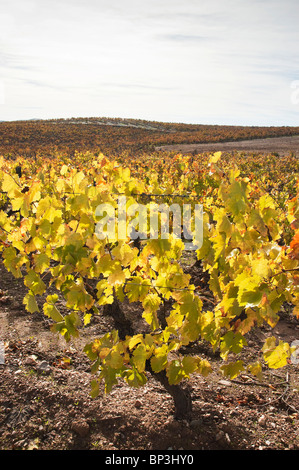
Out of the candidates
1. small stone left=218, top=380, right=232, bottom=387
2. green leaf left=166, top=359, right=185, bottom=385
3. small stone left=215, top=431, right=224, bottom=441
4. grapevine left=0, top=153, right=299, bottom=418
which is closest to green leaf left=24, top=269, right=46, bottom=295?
grapevine left=0, top=153, right=299, bottom=418

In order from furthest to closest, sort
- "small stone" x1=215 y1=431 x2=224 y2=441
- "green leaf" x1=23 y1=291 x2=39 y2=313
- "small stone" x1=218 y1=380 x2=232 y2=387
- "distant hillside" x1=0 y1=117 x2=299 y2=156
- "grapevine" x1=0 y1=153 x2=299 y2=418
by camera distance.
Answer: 1. "distant hillside" x1=0 y1=117 x2=299 y2=156
2. "small stone" x1=218 y1=380 x2=232 y2=387
3. "small stone" x1=215 y1=431 x2=224 y2=441
4. "green leaf" x1=23 y1=291 x2=39 y2=313
5. "grapevine" x1=0 y1=153 x2=299 y2=418

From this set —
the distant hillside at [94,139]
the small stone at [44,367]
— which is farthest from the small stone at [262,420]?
the distant hillside at [94,139]

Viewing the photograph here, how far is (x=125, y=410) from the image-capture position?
2.44 m

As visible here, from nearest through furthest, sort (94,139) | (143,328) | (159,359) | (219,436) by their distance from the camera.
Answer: (159,359), (219,436), (143,328), (94,139)

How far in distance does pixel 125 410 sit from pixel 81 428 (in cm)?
34

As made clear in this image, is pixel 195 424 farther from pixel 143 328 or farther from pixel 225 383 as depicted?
pixel 143 328

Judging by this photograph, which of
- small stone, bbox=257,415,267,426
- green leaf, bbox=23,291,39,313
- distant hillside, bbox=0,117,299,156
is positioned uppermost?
distant hillside, bbox=0,117,299,156

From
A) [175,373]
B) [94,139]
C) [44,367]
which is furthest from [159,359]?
[94,139]

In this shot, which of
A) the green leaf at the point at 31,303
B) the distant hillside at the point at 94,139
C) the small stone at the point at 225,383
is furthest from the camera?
the distant hillside at the point at 94,139

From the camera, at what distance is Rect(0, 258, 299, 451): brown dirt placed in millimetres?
2221

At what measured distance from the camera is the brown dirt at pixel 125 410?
7.29 ft

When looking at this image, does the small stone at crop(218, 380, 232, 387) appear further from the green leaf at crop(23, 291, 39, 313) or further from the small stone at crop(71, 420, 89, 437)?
the green leaf at crop(23, 291, 39, 313)

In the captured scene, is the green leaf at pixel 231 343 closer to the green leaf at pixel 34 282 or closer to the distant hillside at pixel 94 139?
the green leaf at pixel 34 282
